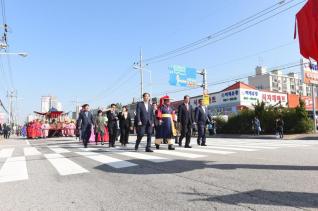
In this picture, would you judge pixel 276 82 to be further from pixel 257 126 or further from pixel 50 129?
pixel 50 129

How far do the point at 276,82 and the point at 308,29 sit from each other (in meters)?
121

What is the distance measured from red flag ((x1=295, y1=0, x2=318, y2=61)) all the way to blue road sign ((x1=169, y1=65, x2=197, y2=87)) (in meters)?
27.3

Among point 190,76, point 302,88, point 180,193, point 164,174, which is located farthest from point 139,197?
point 302,88

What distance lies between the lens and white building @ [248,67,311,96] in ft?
384

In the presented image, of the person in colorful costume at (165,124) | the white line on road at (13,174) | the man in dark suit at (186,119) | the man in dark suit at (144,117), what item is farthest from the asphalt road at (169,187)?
the man in dark suit at (186,119)

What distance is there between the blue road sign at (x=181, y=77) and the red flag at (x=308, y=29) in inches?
1077

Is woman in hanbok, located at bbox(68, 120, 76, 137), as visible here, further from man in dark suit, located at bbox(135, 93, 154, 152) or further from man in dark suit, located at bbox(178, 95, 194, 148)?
man in dark suit, located at bbox(135, 93, 154, 152)

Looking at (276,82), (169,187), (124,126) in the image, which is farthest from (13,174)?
(276,82)

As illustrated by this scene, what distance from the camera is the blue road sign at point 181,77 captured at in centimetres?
3400

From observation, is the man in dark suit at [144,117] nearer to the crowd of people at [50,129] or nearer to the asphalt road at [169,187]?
the asphalt road at [169,187]

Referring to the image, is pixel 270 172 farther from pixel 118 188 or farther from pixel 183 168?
pixel 118 188

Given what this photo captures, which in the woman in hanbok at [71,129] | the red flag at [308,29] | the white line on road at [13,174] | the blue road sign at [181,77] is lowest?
the white line on road at [13,174]

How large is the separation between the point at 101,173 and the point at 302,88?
138 m

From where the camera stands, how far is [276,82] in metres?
121
